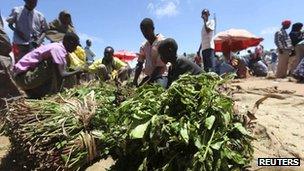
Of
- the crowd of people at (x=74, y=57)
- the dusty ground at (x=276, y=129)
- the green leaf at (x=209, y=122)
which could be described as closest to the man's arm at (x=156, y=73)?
the crowd of people at (x=74, y=57)

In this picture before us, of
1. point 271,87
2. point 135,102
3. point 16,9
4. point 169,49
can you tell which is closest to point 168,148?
point 135,102

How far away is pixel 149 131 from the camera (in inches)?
130

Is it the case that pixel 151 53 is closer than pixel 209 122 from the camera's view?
No

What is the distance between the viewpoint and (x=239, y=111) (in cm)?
360

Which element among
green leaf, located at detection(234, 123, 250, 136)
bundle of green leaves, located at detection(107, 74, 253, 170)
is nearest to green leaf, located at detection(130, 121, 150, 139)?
bundle of green leaves, located at detection(107, 74, 253, 170)

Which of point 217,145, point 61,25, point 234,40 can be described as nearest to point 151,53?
point 61,25

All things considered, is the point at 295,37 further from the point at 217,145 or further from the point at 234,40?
the point at 217,145

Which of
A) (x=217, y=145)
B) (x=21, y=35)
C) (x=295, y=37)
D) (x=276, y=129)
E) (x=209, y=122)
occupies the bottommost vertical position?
(x=276, y=129)

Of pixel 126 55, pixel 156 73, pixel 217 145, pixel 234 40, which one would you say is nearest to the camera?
pixel 217 145

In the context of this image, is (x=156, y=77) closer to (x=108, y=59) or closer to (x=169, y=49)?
(x=169, y=49)

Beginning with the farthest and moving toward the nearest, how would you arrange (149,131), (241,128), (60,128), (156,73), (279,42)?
1. (279,42)
2. (156,73)
3. (60,128)
4. (241,128)
5. (149,131)

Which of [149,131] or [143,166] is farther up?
[149,131]

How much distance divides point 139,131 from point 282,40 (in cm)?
852

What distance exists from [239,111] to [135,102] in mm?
778
